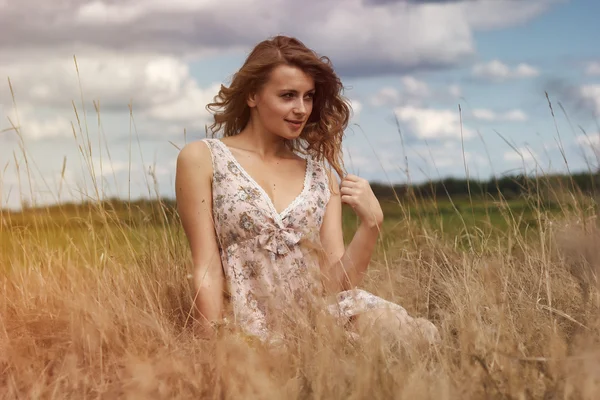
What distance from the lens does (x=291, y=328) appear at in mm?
3082

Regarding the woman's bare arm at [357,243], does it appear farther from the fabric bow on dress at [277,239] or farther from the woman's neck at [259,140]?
the woman's neck at [259,140]

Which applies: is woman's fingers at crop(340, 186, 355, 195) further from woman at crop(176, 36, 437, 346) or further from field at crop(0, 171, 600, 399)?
field at crop(0, 171, 600, 399)

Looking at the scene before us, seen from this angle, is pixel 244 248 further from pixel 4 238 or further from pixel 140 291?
pixel 4 238

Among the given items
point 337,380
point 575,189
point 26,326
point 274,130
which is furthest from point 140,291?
point 575,189

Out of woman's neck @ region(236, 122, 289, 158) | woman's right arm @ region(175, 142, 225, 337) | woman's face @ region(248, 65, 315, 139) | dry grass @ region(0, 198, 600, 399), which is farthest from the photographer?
woman's neck @ region(236, 122, 289, 158)

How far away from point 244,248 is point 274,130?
0.54 metres

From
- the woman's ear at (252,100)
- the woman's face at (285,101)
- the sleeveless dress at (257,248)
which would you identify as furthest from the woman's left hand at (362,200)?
the woman's ear at (252,100)

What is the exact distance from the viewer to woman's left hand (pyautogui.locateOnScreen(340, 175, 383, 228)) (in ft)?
10.9

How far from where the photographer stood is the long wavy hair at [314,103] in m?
3.43

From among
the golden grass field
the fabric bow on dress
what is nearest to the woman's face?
the fabric bow on dress

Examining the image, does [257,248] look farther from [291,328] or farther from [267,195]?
[291,328]

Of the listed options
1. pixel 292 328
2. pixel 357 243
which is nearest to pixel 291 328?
pixel 292 328

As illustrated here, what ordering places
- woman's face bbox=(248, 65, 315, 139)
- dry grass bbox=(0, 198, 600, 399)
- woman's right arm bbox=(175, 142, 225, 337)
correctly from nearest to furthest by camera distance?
dry grass bbox=(0, 198, 600, 399) → woman's right arm bbox=(175, 142, 225, 337) → woman's face bbox=(248, 65, 315, 139)

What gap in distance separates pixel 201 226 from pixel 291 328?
60cm
